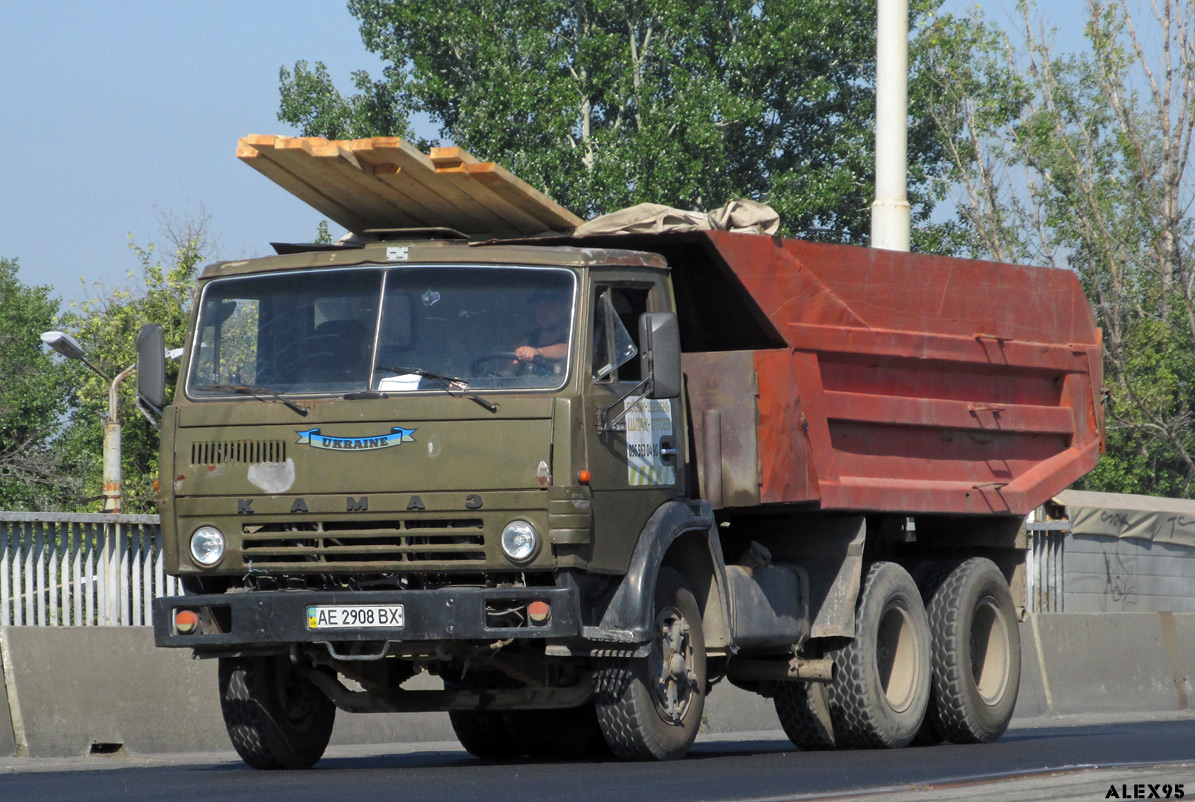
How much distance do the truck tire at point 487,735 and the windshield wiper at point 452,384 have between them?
3472 mm

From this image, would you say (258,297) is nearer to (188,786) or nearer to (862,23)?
(188,786)

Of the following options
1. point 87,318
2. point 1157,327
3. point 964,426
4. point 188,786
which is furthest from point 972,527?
point 87,318

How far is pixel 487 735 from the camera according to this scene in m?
11.1

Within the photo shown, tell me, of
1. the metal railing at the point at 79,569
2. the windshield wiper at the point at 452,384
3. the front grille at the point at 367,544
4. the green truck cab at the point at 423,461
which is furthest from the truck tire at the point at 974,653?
the metal railing at the point at 79,569

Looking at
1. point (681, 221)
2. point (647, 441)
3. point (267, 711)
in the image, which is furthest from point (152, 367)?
point (681, 221)

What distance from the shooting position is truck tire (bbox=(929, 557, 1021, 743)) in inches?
444

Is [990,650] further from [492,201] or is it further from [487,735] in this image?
[492,201]

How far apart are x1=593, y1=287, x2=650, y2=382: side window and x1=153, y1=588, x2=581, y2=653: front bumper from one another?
1.15 m

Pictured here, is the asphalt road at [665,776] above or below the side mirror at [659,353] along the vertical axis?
below

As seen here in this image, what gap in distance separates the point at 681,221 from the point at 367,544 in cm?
285

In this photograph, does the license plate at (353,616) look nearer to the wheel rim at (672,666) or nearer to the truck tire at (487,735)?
the wheel rim at (672,666)

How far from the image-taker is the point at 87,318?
40656mm

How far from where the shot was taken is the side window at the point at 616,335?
8398 millimetres

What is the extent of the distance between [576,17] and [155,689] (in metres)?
31.4
